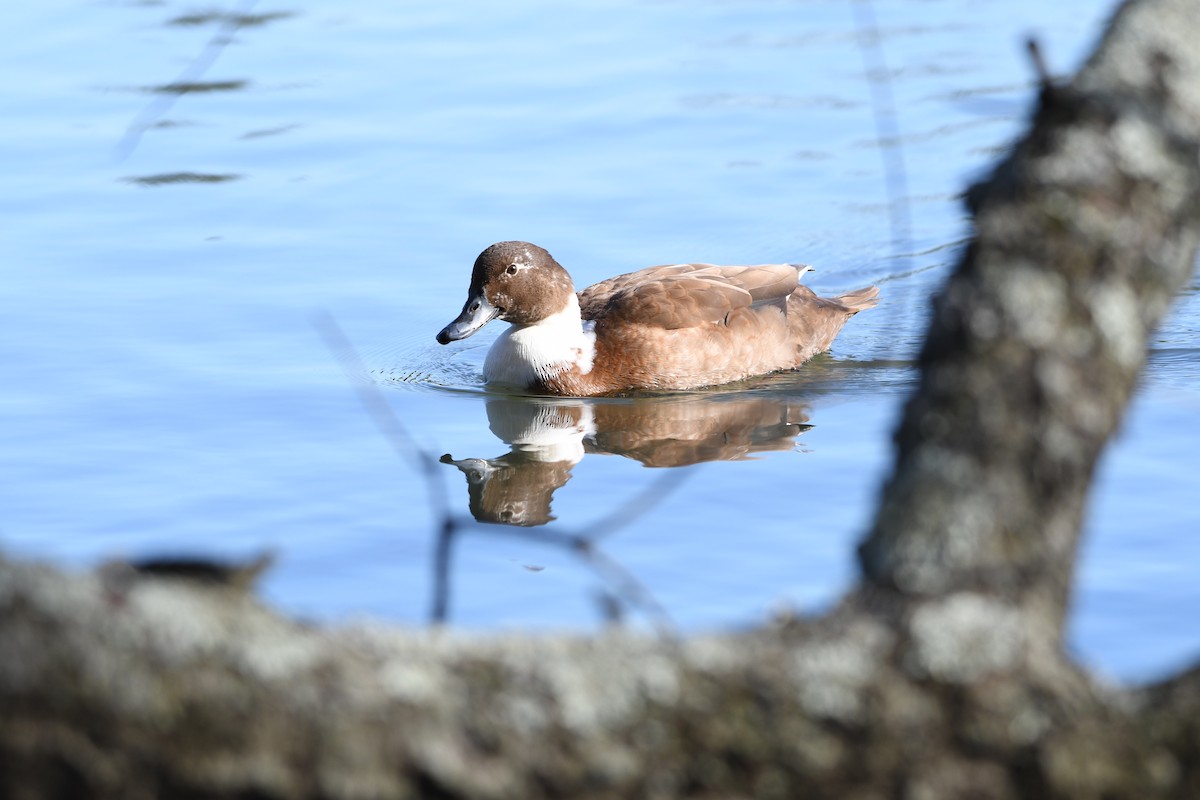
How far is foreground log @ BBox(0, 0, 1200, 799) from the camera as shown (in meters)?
1.47

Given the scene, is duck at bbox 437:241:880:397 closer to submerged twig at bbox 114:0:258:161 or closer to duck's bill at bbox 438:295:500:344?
duck's bill at bbox 438:295:500:344

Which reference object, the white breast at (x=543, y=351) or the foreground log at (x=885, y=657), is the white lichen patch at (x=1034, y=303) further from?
the white breast at (x=543, y=351)

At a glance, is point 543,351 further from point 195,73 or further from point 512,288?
point 195,73

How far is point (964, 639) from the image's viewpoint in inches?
63.5

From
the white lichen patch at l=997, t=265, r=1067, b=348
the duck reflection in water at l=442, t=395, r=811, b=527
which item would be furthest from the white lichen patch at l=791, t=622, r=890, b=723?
the duck reflection in water at l=442, t=395, r=811, b=527

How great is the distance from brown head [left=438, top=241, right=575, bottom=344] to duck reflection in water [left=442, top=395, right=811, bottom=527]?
50 cm

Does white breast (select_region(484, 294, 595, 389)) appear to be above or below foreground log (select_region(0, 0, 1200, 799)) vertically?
below

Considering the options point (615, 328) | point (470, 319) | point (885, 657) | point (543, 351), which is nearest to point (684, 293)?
point (615, 328)

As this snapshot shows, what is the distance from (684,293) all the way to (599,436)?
1.43m

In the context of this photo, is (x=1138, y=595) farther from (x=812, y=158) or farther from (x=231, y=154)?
(x=231, y=154)

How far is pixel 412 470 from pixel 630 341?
2.11 meters

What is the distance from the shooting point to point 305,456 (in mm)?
6930

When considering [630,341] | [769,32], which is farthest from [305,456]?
[769,32]

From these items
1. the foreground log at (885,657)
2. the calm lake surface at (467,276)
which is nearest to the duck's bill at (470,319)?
the calm lake surface at (467,276)
